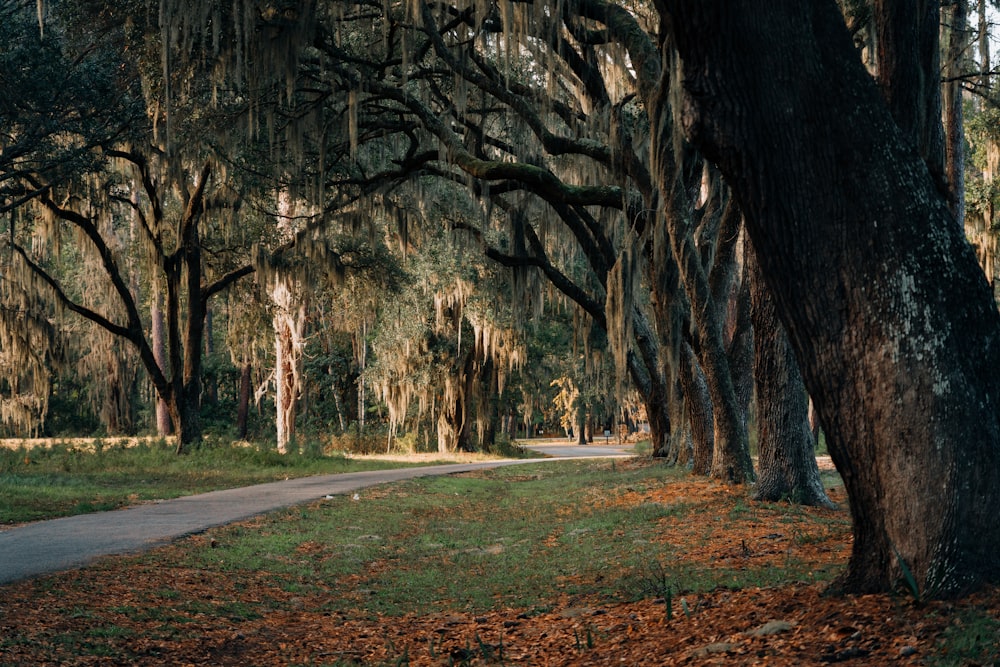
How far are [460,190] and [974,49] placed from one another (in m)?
12.5

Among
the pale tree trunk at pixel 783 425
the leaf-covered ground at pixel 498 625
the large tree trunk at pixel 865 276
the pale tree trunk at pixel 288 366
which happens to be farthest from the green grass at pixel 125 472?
the large tree trunk at pixel 865 276

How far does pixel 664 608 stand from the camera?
634 cm

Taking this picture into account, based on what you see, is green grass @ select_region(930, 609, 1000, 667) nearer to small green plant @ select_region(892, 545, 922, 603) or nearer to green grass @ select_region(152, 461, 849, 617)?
small green plant @ select_region(892, 545, 922, 603)

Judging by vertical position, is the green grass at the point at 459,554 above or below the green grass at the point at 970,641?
below

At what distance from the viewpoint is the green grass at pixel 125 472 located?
43.1ft

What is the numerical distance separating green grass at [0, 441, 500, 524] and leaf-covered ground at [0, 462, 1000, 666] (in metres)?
4.99

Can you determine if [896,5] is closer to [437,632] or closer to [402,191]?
[437,632]

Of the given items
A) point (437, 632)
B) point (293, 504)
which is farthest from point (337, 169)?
point (437, 632)

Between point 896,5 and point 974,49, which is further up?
point 974,49

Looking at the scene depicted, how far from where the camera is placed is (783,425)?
38.3 ft

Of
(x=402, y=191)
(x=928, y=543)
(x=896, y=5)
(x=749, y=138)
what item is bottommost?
(x=928, y=543)

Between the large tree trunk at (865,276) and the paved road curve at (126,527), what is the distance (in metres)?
6.22

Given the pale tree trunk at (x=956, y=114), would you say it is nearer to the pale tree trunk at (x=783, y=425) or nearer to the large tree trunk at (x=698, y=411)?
the pale tree trunk at (x=783, y=425)

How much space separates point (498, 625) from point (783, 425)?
20.5 feet
